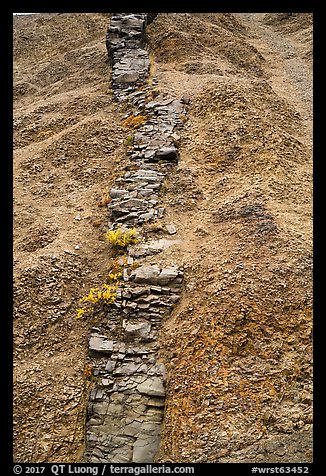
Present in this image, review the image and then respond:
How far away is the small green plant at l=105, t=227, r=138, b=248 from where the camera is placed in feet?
35.5

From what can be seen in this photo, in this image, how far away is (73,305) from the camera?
392 inches

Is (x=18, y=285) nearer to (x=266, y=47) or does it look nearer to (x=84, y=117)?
(x=84, y=117)

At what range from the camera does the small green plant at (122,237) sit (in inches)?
426

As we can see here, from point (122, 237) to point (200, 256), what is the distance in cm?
217

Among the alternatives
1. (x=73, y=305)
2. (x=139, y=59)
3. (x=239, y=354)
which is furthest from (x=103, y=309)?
(x=139, y=59)

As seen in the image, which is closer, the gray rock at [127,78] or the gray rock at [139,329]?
the gray rock at [139,329]

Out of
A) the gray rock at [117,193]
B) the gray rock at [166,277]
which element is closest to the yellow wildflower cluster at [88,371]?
the gray rock at [166,277]

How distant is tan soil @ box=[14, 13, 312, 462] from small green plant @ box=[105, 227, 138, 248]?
1.46 feet

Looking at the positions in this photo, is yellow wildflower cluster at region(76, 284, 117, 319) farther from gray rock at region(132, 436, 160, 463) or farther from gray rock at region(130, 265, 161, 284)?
gray rock at region(132, 436, 160, 463)

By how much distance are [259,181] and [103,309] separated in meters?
5.56

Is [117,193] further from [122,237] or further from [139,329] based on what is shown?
[139,329]

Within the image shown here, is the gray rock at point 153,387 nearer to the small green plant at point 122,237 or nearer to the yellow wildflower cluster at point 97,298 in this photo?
the yellow wildflower cluster at point 97,298

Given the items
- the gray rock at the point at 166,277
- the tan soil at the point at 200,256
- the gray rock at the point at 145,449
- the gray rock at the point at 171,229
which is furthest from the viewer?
the gray rock at the point at 171,229

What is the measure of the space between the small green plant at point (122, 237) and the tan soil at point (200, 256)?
1.46 ft
